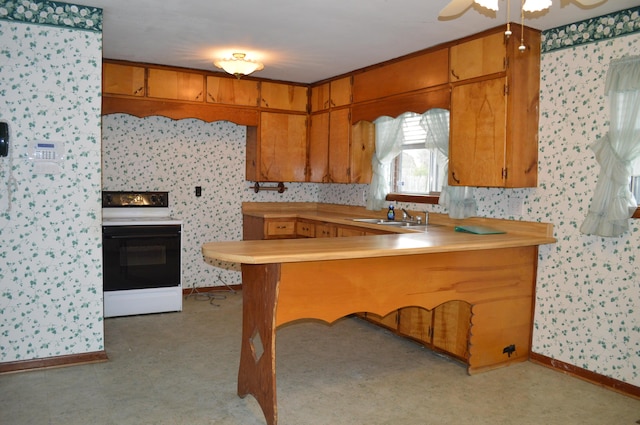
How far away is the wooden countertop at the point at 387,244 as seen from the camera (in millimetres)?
2610

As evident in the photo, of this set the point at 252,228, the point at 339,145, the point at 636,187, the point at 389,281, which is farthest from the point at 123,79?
the point at 636,187

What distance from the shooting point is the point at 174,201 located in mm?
5559

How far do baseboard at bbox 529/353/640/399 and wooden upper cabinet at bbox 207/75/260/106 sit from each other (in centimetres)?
373

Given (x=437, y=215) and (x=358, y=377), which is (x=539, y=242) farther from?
(x=358, y=377)

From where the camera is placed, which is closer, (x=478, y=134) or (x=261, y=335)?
(x=261, y=335)

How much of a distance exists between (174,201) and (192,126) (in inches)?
33.5

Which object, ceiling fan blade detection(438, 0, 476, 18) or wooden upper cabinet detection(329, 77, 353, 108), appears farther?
wooden upper cabinet detection(329, 77, 353, 108)

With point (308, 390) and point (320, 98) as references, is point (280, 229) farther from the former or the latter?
point (308, 390)

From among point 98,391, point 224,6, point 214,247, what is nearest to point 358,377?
point 214,247

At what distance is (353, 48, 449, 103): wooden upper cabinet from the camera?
162 inches

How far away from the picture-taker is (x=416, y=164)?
16.3 ft

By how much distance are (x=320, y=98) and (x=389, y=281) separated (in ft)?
10.4

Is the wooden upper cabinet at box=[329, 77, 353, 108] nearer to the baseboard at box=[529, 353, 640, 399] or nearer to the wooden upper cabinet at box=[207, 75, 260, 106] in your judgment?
the wooden upper cabinet at box=[207, 75, 260, 106]

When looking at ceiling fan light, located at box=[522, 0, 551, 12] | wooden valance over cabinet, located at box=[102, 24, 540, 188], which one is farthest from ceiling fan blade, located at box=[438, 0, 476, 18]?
wooden valance over cabinet, located at box=[102, 24, 540, 188]
